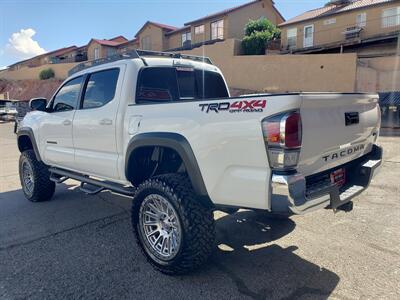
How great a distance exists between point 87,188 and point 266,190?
281 cm

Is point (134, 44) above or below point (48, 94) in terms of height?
above

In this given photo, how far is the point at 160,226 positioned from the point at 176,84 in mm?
1854

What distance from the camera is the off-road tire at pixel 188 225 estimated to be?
9.66ft

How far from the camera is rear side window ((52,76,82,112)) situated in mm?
4602

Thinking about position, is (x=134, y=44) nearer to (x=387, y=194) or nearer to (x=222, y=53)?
(x=222, y=53)

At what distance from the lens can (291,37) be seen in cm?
3011

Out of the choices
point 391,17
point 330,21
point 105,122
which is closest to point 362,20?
point 391,17

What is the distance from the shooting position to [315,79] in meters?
22.6

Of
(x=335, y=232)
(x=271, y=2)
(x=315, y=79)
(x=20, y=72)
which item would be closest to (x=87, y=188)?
(x=335, y=232)

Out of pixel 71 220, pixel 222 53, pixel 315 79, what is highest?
pixel 222 53

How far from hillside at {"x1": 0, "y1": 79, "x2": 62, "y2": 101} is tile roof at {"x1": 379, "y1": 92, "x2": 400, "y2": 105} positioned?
3675 cm

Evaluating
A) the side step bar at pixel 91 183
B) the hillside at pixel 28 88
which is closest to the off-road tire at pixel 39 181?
the side step bar at pixel 91 183

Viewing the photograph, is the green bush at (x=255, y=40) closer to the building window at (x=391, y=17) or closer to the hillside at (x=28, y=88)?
the building window at (x=391, y=17)

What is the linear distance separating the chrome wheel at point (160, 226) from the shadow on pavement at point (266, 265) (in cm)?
54
